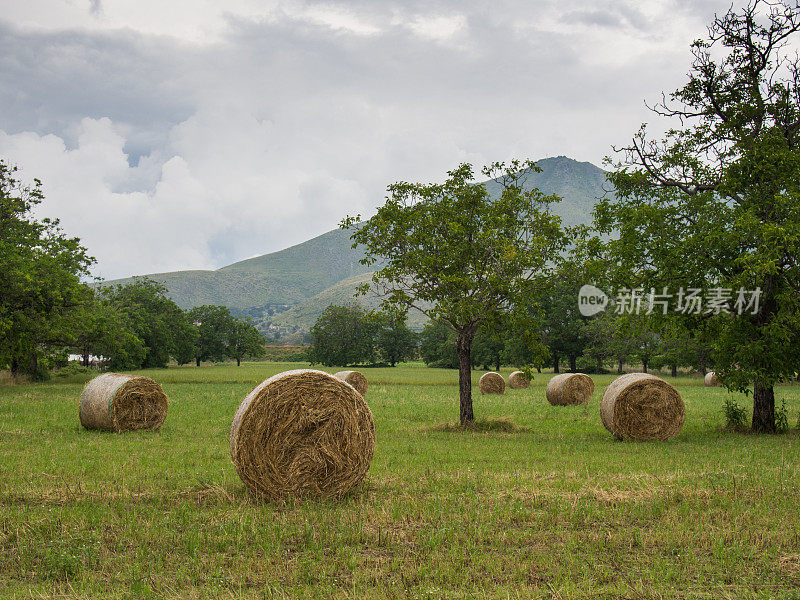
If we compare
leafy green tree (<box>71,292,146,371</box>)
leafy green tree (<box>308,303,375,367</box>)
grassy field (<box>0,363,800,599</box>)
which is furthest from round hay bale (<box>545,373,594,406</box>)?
leafy green tree (<box>308,303,375,367</box>)

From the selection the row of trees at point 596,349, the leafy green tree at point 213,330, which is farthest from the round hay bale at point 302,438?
the leafy green tree at point 213,330

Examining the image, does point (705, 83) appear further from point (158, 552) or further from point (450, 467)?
point (158, 552)

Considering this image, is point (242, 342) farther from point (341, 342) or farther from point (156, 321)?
point (156, 321)

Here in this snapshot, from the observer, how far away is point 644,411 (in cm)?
1614

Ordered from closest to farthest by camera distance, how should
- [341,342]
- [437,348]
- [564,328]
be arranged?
[564,328] < [437,348] < [341,342]

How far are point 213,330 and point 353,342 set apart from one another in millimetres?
22372

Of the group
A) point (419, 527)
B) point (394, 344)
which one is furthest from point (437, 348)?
point (419, 527)

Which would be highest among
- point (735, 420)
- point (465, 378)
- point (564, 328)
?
point (564, 328)

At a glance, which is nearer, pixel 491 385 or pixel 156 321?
pixel 491 385

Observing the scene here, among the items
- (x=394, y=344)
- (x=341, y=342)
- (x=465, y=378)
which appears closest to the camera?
(x=465, y=378)

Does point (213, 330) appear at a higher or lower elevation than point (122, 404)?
higher

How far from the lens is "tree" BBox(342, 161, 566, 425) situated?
18312 millimetres

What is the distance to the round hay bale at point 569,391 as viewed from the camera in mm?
27906

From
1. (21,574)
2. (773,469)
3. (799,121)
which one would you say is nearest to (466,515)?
(21,574)
